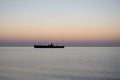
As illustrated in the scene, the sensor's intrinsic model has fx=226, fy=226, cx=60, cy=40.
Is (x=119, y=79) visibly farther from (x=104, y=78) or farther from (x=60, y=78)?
(x=60, y=78)

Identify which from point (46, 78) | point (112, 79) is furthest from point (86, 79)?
point (46, 78)

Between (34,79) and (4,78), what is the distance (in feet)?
14.8

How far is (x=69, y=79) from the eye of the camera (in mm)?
28547

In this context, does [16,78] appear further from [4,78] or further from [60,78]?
[60,78]

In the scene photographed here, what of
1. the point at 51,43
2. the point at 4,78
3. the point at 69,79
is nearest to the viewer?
the point at 69,79

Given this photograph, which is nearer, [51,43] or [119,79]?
[119,79]

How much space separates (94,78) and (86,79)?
1.15 m

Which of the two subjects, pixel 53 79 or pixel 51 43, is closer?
pixel 53 79

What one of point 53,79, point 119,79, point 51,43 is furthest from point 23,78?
point 51,43

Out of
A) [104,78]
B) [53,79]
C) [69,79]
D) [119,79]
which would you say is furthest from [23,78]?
[119,79]

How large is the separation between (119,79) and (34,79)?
1084 centimetres

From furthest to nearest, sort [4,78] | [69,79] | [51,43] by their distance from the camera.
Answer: [51,43] → [4,78] → [69,79]

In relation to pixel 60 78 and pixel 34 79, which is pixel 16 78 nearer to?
pixel 34 79

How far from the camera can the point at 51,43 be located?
6964 inches
